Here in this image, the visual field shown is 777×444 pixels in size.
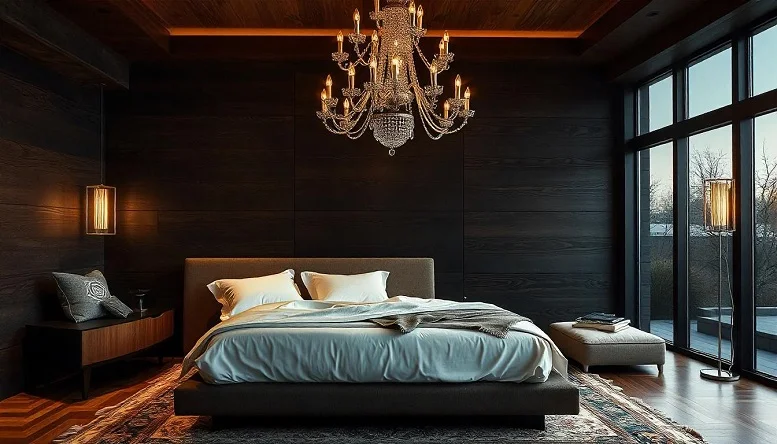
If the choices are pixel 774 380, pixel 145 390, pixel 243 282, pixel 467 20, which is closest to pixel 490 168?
pixel 467 20

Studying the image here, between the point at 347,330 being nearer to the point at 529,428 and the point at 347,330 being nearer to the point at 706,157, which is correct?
the point at 529,428

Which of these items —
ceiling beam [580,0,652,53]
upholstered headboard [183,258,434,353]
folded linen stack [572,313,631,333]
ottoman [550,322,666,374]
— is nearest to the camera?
Result: ceiling beam [580,0,652,53]

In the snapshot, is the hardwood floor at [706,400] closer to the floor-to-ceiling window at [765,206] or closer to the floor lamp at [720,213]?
the floor lamp at [720,213]

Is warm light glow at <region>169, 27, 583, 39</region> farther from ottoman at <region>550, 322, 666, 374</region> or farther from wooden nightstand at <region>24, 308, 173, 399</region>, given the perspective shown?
ottoman at <region>550, 322, 666, 374</region>

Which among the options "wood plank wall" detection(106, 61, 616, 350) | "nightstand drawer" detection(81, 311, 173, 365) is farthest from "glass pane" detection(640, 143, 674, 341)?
"nightstand drawer" detection(81, 311, 173, 365)

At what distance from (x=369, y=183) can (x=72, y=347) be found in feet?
9.44

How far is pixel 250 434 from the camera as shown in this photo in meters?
3.69

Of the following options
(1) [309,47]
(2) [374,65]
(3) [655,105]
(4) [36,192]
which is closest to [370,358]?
(2) [374,65]

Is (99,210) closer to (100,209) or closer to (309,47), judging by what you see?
(100,209)

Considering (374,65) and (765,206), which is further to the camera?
(765,206)

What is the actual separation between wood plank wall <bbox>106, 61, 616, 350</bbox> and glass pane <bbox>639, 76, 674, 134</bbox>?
0.32m

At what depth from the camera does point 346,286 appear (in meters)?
5.76

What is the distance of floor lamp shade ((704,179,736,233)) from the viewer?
4812mm

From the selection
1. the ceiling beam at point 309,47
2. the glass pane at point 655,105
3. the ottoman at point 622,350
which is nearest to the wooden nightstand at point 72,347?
the ceiling beam at point 309,47
